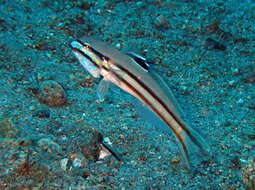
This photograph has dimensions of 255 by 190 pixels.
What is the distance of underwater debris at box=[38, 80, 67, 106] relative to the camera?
325 centimetres

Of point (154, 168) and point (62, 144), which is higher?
point (62, 144)

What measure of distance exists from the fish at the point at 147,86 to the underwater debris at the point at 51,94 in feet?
3.05

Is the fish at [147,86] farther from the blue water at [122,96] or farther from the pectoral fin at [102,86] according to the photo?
the blue water at [122,96]

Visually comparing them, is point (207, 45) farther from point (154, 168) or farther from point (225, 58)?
point (154, 168)

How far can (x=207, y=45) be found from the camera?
15.4ft

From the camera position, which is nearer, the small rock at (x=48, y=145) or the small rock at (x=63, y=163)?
the small rock at (x=63, y=163)

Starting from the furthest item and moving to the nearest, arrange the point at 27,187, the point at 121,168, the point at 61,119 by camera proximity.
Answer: the point at 61,119 < the point at 121,168 < the point at 27,187

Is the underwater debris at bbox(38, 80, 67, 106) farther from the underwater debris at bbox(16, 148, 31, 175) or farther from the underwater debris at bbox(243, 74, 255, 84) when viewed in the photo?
the underwater debris at bbox(243, 74, 255, 84)

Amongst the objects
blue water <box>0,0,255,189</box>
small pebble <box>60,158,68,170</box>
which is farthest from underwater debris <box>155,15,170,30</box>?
small pebble <box>60,158,68,170</box>

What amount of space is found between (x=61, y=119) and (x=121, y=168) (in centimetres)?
96

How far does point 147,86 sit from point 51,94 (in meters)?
1.46

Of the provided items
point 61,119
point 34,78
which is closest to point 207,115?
point 61,119

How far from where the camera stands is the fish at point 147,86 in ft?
7.48

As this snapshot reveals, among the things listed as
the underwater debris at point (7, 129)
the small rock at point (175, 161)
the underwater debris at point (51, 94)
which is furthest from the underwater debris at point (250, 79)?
the underwater debris at point (7, 129)
